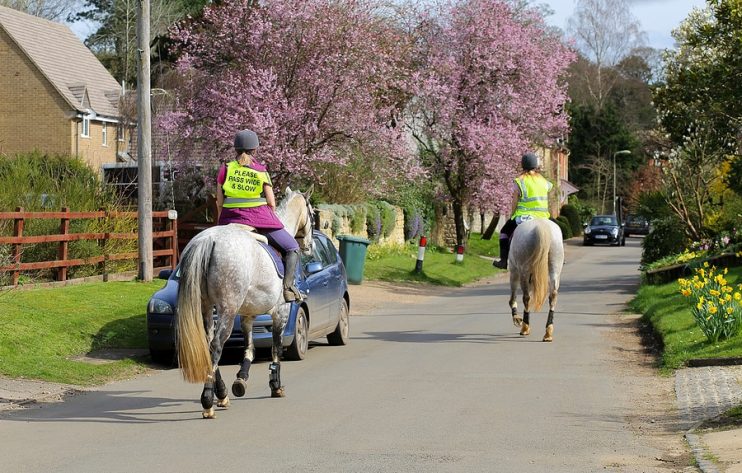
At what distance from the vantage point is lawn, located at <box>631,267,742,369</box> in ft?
43.9

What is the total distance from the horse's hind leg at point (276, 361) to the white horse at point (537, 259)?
5.94m

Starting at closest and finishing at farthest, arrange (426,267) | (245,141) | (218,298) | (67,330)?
1. (218,298)
2. (245,141)
3. (67,330)
4. (426,267)

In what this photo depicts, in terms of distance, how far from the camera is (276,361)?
11195 mm

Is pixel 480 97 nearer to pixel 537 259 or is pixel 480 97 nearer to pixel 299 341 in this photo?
pixel 537 259

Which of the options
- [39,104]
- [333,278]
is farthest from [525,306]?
[39,104]

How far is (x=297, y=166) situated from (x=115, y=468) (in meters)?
22.0

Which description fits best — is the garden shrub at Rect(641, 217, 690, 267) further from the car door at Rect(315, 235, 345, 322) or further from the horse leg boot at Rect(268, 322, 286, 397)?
the horse leg boot at Rect(268, 322, 286, 397)

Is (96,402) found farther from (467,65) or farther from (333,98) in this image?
(467,65)

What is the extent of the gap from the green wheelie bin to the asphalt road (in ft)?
40.3

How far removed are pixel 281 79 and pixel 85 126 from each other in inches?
873

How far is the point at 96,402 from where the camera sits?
11.0 metres

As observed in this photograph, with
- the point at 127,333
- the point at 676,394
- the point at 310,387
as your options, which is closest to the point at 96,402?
the point at 310,387

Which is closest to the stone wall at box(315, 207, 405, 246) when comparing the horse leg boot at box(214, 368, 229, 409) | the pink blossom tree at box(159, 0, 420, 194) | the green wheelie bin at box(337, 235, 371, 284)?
the pink blossom tree at box(159, 0, 420, 194)

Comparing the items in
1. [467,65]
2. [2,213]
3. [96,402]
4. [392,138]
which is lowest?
[96,402]
